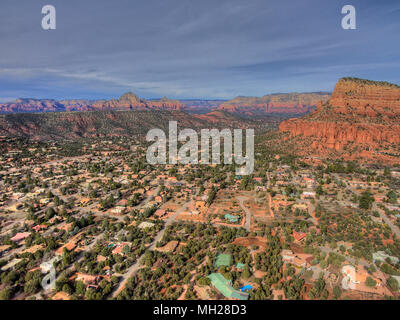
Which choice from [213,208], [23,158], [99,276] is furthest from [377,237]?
[23,158]

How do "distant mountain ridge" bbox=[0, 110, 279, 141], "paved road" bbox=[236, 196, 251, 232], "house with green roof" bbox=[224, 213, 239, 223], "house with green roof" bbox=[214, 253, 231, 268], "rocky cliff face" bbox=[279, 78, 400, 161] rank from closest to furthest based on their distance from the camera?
"house with green roof" bbox=[214, 253, 231, 268] → "paved road" bbox=[236, 196, 251, 232] → "house with green roof" bbox=[224, 213, 239, 223] → "rocky cliff face" bbox=[279, 78, 400, 161] → "distant mountain ridge" bbox=[0, 110, 279, 141]

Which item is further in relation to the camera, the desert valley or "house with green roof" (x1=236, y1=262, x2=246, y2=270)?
"house with green roof" (x1=236, y1=262, x2=246, y2=270)

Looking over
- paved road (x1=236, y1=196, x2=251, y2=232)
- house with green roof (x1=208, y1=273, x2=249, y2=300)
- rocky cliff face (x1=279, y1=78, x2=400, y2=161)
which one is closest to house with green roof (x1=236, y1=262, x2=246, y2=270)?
house with green roof (x1=208, y1=273, x2=249, y2=300)

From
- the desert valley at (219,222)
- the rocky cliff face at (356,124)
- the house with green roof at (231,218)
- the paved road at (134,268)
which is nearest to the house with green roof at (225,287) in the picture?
the desert valley at (219,222)

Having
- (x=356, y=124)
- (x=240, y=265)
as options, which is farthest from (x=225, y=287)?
(x=356, y=124)

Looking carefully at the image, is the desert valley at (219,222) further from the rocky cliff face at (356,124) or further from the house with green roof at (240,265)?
the rocky cliff face at (356,124)

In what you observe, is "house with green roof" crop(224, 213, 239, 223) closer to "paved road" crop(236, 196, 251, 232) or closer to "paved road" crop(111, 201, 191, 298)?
"paved road" crop(236, 196, 251, 232)
